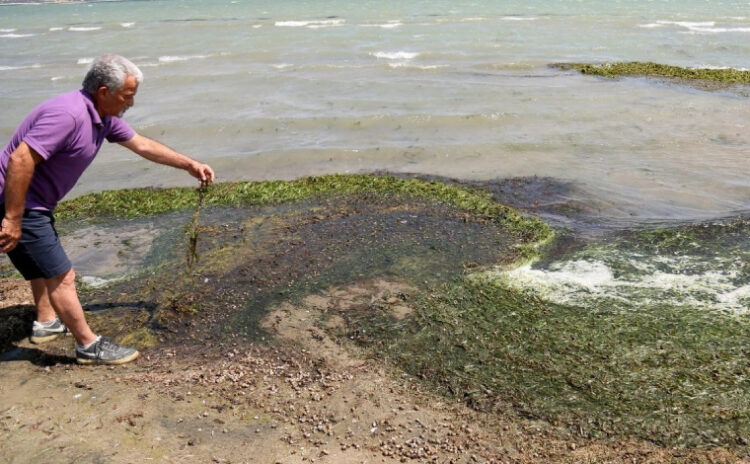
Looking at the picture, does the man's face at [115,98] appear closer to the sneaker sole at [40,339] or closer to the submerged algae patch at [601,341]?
the sneaker sole at [40,339]

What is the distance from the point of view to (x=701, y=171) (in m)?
10.4

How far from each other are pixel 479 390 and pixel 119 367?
277cm

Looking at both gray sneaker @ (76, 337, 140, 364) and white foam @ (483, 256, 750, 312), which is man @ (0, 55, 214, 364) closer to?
gray sneaker @ (76, 337, 140, 364)

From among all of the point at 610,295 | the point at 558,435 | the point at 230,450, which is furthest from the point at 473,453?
the point at 610,295

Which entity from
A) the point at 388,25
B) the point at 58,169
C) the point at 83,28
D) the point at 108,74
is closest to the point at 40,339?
the point at 58,169

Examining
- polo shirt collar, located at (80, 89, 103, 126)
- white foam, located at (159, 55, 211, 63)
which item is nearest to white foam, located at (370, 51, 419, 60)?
white foam, located at (159, 55, 211, 63)

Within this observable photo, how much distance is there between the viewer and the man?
429 centimetres

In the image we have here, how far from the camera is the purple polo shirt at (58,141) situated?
169 inches

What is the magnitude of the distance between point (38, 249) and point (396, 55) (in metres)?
19.2

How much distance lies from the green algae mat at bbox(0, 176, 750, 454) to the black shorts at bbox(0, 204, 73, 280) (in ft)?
3.33

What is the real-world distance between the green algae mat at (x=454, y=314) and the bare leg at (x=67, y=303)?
0.55 meters

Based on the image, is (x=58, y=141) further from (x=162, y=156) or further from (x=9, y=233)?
(x=162, y=156)

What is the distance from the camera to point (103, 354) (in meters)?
5.04

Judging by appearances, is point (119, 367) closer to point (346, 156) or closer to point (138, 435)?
point (138, 435)
